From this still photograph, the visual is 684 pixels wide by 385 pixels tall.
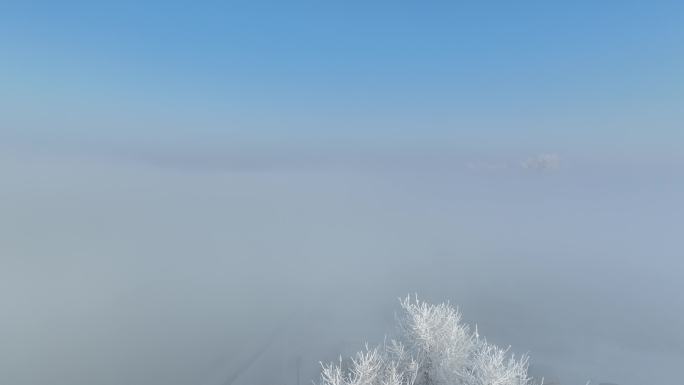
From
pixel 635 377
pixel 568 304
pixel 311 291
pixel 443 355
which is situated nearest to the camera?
pixel 443 355

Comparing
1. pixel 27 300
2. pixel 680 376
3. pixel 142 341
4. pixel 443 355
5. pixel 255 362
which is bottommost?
pixel 27 300

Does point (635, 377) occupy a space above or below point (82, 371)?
above

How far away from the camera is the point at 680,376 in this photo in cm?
7188

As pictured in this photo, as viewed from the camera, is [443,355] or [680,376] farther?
[680,376]

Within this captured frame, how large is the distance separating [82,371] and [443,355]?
8630 centimetres

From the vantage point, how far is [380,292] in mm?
142125

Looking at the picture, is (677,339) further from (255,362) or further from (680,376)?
(255,362)

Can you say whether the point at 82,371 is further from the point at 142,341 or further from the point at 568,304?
the point at 568,304

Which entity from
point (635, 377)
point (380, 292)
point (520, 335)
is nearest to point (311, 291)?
point (380, 292)

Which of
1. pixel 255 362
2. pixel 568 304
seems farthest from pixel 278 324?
pixel 568 304

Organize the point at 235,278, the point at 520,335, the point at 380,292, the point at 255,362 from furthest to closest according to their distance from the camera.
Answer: the point at 235,278 < the point at 380,292 < the point at 520,335 < the point at 255,362

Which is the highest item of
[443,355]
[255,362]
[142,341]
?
[443,355]

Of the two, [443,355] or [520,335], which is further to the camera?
[520,335]

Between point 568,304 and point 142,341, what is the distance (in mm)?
144024
